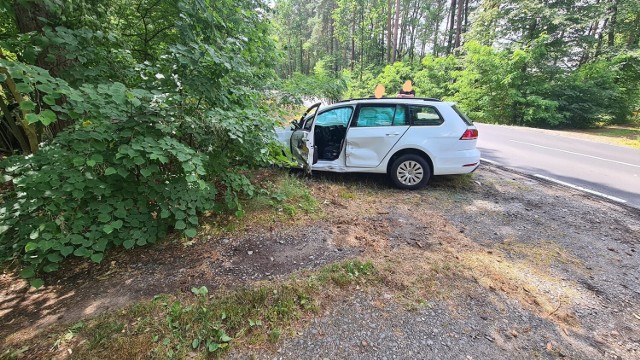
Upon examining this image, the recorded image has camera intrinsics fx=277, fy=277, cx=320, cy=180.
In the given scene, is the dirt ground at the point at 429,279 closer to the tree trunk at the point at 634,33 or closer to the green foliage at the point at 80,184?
the green foliage at the point at 80,184

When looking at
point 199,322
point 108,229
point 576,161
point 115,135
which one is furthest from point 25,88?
point 576,161

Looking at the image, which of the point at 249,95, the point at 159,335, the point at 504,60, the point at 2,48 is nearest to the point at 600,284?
the point at 159,335

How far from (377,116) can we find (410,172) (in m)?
1.15

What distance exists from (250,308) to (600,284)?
10.9 feet

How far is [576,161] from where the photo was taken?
7.31 meters

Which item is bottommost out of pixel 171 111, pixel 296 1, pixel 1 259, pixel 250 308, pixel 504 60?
pixel 250 308

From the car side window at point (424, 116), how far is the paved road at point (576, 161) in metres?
3.14

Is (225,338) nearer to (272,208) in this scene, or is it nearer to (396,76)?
(272,208)

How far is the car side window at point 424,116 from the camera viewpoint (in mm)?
4703

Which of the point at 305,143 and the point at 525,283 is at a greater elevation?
the point at 305,143

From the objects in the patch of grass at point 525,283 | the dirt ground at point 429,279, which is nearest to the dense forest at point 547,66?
the dirt ground at point 429,279

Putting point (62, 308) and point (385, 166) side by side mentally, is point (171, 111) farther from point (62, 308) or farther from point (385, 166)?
point (385, 166)

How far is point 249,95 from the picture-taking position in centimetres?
362

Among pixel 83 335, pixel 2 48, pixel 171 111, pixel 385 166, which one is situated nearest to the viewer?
pixel 83 335
